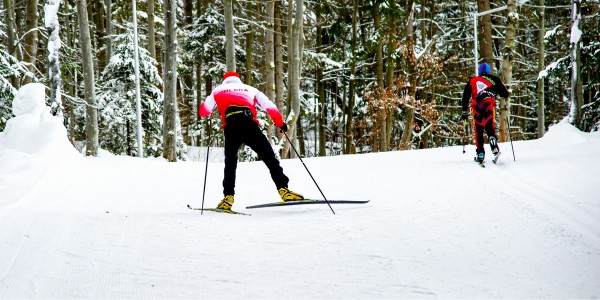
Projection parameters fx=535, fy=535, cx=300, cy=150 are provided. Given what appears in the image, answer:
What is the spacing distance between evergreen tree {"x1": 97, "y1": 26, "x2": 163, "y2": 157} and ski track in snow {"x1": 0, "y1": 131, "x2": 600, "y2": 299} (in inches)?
541

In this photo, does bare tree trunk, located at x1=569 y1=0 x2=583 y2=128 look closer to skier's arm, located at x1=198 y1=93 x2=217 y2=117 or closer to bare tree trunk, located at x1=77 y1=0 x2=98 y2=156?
skier's arm, located at x1=198 y1=93 x2=217 y2=117

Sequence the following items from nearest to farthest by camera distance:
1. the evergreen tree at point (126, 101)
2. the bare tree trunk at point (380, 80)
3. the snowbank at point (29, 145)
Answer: the snowbank at point (29, 145) → the evergreen tree at point (126, 101) → the bare tree trunk at point (380, 80)

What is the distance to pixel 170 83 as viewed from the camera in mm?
14961

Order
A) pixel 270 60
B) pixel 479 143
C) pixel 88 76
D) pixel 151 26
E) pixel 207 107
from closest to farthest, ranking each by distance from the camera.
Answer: pixel 207 107
pixel 479 143
pixel 88 76
pixel 270 60
pixel 151 26

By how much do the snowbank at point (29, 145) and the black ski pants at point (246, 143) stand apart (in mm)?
2635

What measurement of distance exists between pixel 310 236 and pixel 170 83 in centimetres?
1082

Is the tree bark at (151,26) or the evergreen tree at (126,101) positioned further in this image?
the evergreen tree at (126,101)

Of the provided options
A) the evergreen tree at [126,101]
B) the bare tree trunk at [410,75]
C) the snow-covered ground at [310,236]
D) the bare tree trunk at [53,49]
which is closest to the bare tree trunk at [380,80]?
the bare tree trunk at [410,75]

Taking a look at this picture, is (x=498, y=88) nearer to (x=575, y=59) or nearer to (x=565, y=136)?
(x=565, y=136)

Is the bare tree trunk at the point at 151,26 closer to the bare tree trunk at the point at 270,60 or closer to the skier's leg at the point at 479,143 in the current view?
the bare tree trunk at the point at 270,60

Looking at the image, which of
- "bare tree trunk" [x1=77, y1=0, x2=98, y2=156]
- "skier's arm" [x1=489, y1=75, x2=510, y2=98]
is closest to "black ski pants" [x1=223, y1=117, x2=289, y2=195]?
"skier's arm" [x1=489, y1=75, x2=510, y2=98]

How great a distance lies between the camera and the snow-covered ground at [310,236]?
12.3 ft

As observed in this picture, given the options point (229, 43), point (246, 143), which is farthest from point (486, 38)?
point (246, 143)

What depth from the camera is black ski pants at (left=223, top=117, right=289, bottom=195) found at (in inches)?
272
